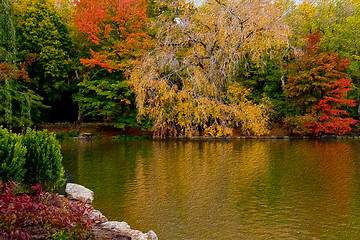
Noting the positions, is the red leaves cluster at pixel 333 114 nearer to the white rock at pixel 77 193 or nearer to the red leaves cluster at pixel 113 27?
the red leaves cluster at pixel 113 27

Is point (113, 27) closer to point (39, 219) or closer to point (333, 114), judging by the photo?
point (333, 114)

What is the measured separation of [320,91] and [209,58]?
24.6ft

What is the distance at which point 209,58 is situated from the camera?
52.9 feet

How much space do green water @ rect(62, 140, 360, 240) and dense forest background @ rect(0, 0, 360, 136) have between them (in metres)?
5.36

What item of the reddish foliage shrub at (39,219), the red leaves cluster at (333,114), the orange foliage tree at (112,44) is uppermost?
the orange foliage tree at (112,44)

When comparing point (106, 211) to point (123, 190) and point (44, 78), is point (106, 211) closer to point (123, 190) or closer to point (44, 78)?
point (123, 190)

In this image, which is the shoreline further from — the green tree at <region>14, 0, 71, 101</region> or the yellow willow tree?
the yellow willow tree

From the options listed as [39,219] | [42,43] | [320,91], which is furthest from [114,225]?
[42,43]

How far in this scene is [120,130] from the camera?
20422mm

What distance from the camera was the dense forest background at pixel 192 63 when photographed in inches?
568

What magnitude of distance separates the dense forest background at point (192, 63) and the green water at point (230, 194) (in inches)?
211

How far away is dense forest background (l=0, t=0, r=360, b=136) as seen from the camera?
14430 millimetres

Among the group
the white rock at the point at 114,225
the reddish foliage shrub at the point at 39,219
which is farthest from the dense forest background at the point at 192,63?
the reddish foliage shrub at the point at 39,219

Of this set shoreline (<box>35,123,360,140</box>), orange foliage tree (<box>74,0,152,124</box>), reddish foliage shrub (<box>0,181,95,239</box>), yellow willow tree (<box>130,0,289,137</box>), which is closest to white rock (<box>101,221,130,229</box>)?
reddish foliage shrub (<box>0,181,95,239</box>)
